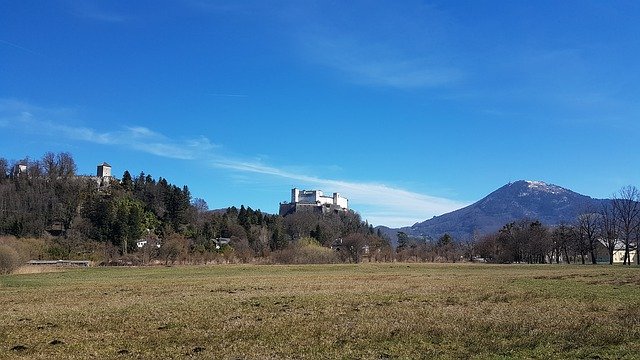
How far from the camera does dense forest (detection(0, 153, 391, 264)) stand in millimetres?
130750

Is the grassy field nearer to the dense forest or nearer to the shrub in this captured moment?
the shrub

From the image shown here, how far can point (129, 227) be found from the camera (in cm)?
14662

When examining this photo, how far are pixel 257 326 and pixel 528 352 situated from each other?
9232 millimetres

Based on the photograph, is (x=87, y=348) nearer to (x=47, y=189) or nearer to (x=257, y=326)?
(x=257, y=326)

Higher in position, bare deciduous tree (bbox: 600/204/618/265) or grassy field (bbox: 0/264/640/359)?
bare deciduous tree (bbox: 600/204/618/265)

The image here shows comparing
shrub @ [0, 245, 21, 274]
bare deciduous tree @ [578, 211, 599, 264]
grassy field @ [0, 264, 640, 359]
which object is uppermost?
bare deciduous tree @ [578, 211, 599, 264]

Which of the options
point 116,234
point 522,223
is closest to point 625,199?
point 522,223

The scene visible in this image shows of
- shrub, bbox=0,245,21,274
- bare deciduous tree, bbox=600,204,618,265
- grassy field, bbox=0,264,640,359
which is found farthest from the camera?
bare deciduous tree, bbox=600,204,618,265

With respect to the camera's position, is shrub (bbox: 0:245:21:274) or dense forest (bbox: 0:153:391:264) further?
dense forest (bbox: 0:153:391:264)

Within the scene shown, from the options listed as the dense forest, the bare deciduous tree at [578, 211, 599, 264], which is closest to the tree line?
the bare deciduous tree at [578, 211, 599, 264]

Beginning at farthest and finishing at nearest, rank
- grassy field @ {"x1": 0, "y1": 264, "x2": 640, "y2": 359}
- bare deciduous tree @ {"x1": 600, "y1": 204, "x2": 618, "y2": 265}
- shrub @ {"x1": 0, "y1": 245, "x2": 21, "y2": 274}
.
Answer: bare deciduous tree @ {"x1": 600, "y1": 204, "x2": 618, "y2": 265} < shrub @ {"x1": 0, "y1": 245, "x2": 21, "y2": 274} < grassy field @ {"x1": 0, "y1": 264, "x2": 640, "y2": 359}

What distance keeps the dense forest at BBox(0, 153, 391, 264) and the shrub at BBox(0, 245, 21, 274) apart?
45.2 metres

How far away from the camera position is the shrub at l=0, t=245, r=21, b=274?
71812 millimetres

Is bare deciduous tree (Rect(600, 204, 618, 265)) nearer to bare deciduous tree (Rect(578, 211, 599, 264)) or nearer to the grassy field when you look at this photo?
bare deciduous tree (Rect(578, 211, 599, 264))
